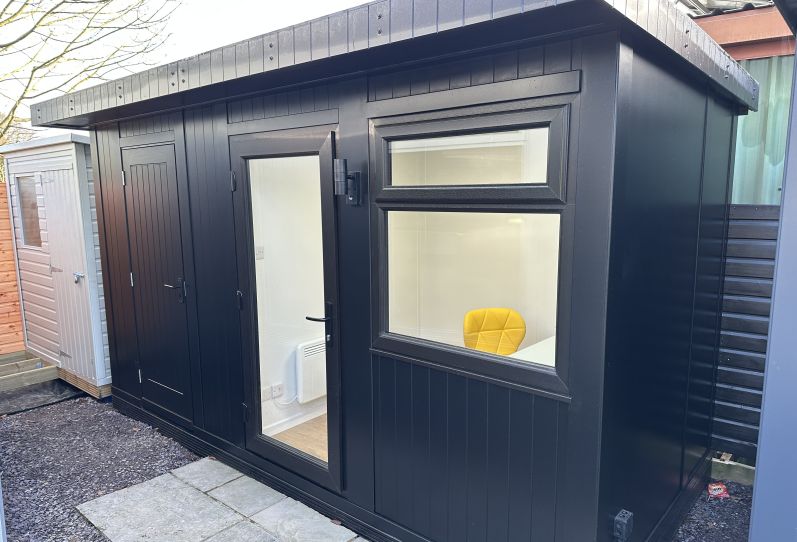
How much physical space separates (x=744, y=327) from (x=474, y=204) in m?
2.23

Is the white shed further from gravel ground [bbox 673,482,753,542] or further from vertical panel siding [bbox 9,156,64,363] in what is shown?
gravel ground [bbox 673,482,753,542]

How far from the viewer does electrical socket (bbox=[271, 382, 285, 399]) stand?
3.47 metres

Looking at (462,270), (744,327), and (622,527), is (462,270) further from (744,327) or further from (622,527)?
(744,327)

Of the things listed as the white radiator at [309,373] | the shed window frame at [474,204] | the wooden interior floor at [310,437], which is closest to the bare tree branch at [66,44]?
the white radiator at [309,373]

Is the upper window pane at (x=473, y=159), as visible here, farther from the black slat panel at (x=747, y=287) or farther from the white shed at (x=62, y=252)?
the white shed at (x=62, y=252)

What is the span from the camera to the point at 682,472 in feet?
9.32

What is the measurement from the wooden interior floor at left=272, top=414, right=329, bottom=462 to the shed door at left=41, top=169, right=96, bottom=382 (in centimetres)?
236

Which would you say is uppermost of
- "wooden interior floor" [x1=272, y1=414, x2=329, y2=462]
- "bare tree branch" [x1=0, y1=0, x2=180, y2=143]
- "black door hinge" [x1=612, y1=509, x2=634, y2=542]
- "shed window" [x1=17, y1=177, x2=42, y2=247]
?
"bare tree branch" [x1=0, y1=0, x2=180, y2=143]

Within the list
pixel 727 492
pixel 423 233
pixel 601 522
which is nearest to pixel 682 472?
pixel 727 492

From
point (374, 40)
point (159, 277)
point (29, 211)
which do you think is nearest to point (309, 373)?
point (159, 277)

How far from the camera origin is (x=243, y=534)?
2.73 meters

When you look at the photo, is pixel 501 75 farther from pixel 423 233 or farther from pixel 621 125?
pixel 423 233

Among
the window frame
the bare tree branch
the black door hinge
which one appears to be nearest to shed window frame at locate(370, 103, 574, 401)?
the window frame

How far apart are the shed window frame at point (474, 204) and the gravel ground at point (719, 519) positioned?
1.54 meters
